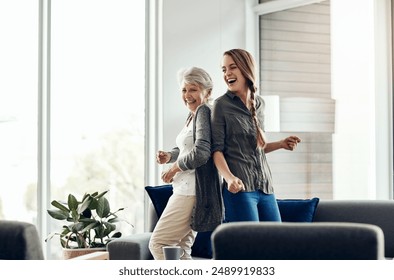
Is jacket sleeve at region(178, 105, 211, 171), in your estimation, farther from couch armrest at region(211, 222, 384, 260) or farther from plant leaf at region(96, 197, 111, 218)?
couch armrest at region(211, 222, 384, 260)

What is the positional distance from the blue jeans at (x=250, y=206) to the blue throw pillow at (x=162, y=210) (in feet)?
2.40

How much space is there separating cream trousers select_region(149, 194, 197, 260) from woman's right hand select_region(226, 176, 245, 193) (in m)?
0.47

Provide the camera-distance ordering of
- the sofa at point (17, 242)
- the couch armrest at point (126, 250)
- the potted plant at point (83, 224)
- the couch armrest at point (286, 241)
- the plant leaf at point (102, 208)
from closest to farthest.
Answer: the couch armrest at point (286, 241)
the sofa at point (17, 242)
the couch armrest at point (126, 250)
the potted plant at point (83, 224)
the plant leaf at point (102, 208)

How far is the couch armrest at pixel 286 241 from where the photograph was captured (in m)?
1.58

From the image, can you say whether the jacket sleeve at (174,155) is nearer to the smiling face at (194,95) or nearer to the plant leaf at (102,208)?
the smiling face at (194,95)

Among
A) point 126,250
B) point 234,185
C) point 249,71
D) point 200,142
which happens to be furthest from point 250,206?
point 126,250

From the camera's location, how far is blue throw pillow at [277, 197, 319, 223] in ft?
12.3

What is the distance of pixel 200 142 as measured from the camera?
10.5 feet

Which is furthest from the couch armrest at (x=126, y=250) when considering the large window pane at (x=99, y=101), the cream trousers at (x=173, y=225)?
the large window pane at (x=99, y=101)

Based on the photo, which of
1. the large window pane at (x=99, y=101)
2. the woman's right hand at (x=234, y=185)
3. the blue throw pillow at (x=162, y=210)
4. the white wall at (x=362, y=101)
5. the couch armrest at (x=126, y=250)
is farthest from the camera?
the large window pane at (x=99, y=101)

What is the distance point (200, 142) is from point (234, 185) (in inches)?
12.2

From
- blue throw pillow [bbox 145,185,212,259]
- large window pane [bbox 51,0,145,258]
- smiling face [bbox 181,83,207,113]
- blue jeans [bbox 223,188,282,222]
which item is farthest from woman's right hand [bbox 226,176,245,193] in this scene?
large window pane [bbox 51,0,145,258]

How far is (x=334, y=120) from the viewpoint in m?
5.37
